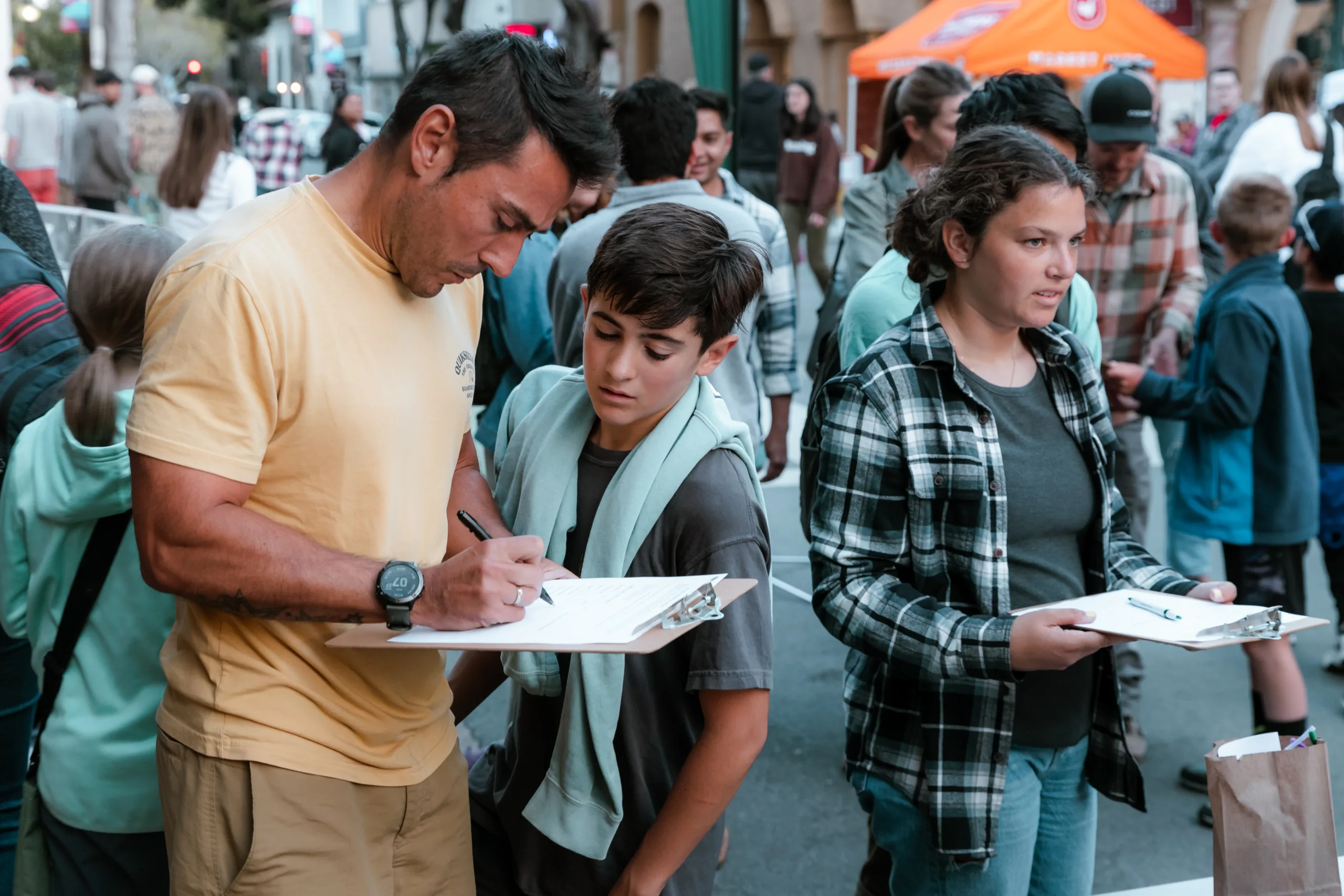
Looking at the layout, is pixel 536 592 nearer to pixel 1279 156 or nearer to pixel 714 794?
pixel 714 794

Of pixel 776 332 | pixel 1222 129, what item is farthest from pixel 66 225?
pixel 1222 129

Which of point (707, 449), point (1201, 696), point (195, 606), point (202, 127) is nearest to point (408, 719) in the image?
point (195, 606)

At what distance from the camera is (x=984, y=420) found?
2348 mm

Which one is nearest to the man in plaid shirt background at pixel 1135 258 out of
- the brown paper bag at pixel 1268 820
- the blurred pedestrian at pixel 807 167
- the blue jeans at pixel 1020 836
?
the blue jeans at pixel 1020 836

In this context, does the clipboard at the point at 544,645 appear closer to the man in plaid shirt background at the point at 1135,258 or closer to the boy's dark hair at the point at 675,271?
the boy's dark hair at the point at 675,271

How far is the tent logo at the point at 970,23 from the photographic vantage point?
12898 mm

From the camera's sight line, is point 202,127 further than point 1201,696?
Yes

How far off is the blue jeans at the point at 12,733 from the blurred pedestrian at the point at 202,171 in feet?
18.0

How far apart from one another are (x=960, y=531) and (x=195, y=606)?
4.19 feet

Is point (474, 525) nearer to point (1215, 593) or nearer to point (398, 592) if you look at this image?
point (398, 592)

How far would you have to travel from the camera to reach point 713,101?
6.12 metres

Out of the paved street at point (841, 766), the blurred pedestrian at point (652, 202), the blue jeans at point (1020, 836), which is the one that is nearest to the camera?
the blue jeans at point (1020, 836)

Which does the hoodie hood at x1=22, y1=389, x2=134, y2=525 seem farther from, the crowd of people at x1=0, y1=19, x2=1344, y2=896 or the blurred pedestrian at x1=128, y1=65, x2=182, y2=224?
the blurred pedestrian at x1=128, y1=65, x2=182, y2=224

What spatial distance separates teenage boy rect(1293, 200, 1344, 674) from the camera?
187 inches
